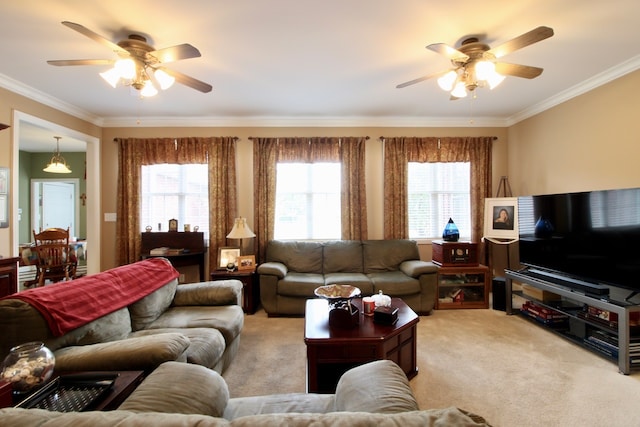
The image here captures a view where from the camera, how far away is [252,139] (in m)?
4.49

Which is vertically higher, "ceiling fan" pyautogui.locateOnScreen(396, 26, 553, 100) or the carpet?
"ceiling fan" pyautogui.locateOnScreen(396, 26, 553, 100)

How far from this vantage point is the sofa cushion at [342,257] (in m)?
4.21

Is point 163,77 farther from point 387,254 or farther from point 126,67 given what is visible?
point 387,254

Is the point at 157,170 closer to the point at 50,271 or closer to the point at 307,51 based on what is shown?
the point at 50,271

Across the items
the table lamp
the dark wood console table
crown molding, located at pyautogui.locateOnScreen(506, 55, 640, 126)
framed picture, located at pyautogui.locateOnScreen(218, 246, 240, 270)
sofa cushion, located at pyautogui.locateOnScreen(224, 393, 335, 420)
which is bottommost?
sofa cushion, located at pyautogui.locateOnScreen(224, 393, 335, 420)

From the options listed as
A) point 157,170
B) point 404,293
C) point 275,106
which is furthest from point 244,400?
point 157,170

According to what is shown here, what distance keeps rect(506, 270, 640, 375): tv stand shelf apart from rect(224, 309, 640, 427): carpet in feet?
0.27

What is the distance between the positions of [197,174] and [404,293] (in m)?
3.47

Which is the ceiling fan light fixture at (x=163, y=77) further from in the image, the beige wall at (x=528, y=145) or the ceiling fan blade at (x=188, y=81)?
the beige wall at (x=528, y=145)

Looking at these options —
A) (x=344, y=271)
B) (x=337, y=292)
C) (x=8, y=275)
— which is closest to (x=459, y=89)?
(x=337, y=292)

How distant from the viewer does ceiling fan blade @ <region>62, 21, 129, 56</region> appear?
173 centimetres

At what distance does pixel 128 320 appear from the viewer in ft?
7.22

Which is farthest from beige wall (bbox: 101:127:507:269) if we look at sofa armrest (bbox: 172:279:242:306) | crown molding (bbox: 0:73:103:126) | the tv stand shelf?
sofa armrest (bbox: 172:279:242:306)

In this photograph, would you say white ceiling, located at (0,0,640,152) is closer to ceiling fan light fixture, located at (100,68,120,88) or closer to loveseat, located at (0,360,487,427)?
ceiling fan light fixture, located at (100,68,120,88)
